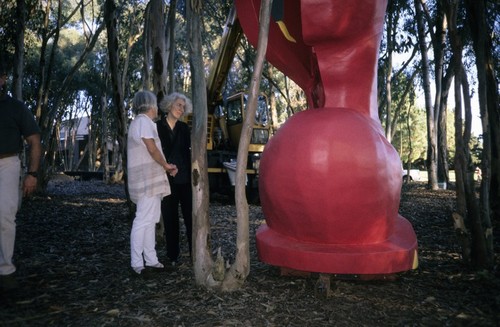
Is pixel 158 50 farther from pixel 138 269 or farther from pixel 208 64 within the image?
pixel 208 64

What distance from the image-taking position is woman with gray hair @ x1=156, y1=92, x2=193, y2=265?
Result: 13.9 feet

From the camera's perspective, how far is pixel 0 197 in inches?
135

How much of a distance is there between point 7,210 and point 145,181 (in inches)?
42.0

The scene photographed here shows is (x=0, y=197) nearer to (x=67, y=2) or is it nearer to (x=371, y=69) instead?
(x=371, y=69)

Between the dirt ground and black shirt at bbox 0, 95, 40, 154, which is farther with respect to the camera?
black shirt at bbox 0, 95, 40, 154

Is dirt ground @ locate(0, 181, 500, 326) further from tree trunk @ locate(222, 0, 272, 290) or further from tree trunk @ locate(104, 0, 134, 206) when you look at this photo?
tree trunk @ locate(104, 0, 134, 206)

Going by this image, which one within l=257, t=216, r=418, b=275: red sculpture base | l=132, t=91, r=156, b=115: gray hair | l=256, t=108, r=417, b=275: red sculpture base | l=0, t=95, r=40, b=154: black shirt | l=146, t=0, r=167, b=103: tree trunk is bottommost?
l=257, t=216, r=418, b=275: red sculpture base

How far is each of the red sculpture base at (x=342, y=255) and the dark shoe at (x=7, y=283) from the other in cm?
193

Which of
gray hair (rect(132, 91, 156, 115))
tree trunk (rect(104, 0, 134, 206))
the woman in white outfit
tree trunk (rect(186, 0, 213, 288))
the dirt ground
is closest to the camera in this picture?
the dirt ground

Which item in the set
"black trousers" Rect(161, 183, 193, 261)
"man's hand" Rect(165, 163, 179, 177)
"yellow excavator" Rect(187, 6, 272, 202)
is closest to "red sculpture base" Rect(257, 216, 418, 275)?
"man's hand" Rect(165, 163, 179, 177)

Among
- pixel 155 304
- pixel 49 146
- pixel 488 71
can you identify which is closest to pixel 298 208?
pixel 155 304

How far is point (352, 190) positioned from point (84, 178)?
2419cm

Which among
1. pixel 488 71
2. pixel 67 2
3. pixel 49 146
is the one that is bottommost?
pixel 49 146

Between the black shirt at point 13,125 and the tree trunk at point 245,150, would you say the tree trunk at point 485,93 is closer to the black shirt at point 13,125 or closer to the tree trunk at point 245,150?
the tree trunk at point 245,150
